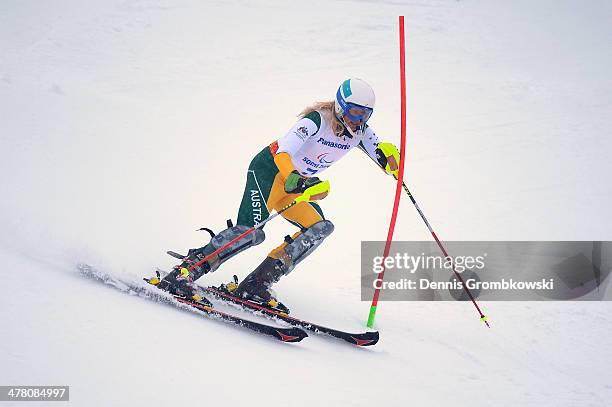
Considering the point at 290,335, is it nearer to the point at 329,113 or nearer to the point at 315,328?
the point at 315,328

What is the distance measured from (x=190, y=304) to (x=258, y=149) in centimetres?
677

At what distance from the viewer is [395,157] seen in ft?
19.9

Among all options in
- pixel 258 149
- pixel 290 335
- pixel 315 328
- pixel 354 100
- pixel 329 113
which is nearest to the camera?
pixel 290 335

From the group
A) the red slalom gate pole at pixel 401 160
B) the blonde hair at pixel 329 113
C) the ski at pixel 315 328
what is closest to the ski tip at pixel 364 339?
the ski at pixel 315 328

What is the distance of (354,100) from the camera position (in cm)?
535

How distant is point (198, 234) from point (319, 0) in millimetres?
13602

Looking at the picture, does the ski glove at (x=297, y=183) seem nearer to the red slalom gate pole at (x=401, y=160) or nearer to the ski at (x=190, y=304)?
the red slalom gate pole at (x=401, y=160)

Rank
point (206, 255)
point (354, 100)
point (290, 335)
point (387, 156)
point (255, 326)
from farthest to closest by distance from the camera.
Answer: point (387, 156) → point (206, 255) → point (354, 100) → point (255, 326) → point (290, 335)

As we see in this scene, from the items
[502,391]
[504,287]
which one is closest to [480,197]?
[504,287]

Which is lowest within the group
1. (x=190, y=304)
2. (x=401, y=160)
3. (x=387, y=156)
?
(x=190, y=304)

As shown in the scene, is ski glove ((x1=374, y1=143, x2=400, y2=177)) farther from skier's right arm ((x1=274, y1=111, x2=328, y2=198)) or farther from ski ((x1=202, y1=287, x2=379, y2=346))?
ski ((x1=202, y1=287, x2=379, y2=346))

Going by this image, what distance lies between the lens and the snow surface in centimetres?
438

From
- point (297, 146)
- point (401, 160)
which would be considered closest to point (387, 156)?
point (401, 160)

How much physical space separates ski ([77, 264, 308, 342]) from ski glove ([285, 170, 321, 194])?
1007 millimetres
